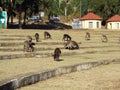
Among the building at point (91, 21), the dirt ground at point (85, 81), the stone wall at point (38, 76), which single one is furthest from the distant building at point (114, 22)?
the dirt ground at point (85, 81)

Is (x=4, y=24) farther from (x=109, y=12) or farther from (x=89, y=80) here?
(x=109, y=12)

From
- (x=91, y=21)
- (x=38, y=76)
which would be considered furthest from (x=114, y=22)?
(x=38, y=76)

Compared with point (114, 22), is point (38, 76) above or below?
below

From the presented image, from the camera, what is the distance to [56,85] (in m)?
15.4

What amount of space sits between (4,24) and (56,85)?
28.4m

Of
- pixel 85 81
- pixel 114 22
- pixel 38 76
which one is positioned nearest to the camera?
A: pixel 38 76

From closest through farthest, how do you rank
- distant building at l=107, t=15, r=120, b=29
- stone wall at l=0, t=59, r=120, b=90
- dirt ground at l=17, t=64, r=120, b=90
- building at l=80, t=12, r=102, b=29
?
1. stone wall at l=0, t=59, r=120, b=90
2. dirt ground at l=17, t=64, r=120, b=90
3. building at l=80, t=12, r=102, b=29
4. distant building at l=107, t=15, r=120, b=29

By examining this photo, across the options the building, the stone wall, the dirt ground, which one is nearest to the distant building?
the building

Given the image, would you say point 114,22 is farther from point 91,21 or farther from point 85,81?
point 85,81

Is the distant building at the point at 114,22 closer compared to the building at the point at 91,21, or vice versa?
the building at the point at 91,21

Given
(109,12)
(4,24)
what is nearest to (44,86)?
(4,24)

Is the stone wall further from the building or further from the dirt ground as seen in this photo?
the building

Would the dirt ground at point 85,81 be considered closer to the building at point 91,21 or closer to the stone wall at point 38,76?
the stone wall at point 38,76

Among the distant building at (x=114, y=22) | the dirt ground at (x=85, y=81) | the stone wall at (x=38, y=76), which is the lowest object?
the dirt ground at (x=85, y=81)
